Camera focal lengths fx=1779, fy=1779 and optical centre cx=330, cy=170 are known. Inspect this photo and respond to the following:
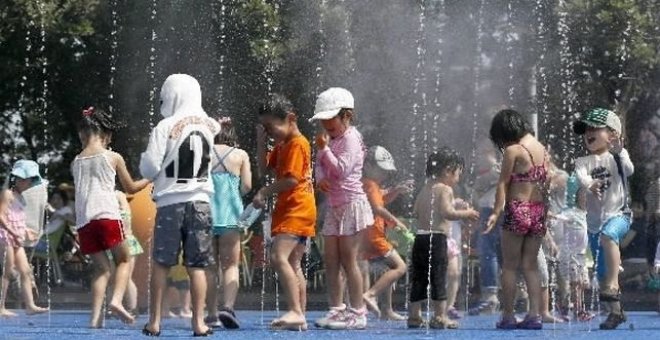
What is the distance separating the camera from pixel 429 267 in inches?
512

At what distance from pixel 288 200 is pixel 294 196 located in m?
0.05

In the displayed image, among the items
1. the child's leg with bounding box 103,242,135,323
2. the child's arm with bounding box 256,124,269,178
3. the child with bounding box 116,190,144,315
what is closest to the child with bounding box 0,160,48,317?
the child with bounding box 116,190,144,315

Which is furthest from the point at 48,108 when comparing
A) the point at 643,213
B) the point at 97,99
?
the point at 643,213

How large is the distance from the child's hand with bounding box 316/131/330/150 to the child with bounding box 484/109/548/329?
1.21 metres

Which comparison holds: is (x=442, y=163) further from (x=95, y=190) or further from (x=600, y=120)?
(x=95, y=190)

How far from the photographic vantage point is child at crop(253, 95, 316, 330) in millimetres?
11938

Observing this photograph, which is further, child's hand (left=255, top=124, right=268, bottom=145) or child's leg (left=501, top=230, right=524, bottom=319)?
child's leg (left=501, top=230, right=524, bottom=319)

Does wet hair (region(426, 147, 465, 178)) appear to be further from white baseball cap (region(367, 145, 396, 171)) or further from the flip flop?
the flip flop

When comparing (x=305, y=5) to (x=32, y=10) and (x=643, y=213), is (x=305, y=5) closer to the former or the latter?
(x=32, y=10)

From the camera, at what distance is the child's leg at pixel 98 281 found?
12484 millimetres

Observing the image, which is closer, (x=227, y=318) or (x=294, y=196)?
(x=294, y=196)

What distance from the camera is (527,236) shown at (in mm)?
12461

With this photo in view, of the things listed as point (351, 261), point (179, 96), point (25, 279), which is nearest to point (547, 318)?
point (351, 261)

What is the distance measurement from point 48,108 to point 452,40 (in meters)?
7.14
